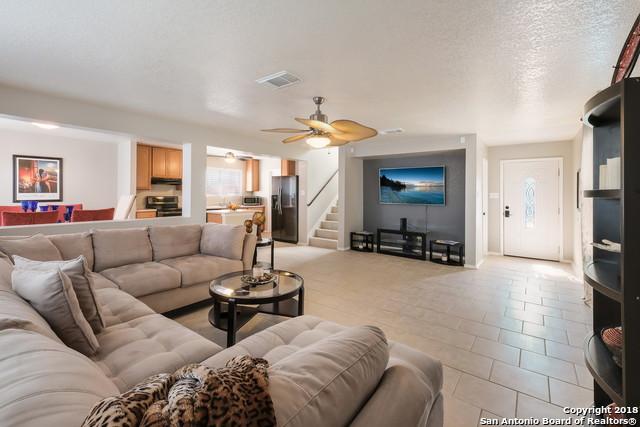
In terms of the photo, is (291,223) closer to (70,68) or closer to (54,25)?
(70,68)

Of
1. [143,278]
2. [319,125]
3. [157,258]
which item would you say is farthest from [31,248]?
[319,125]

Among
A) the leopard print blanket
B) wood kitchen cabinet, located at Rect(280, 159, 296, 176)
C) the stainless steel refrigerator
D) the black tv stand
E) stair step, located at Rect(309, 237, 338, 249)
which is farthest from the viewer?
wood kitchen cabinet, located at Rect(280, 159, 296, 176)

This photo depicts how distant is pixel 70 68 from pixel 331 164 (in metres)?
6.00

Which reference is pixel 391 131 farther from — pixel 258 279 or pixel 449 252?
pixel 258 279

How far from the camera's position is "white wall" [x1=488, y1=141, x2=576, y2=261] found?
5.57 metres

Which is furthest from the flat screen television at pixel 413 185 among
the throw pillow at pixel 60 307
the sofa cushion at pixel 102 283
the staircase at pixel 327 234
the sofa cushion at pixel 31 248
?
the throw pillow at pixel 60 307

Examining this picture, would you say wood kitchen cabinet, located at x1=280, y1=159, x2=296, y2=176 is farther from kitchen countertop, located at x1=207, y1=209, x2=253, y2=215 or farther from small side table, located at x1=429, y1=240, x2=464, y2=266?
small side table, located at x1=429, y1=240, x2=464, y2=266

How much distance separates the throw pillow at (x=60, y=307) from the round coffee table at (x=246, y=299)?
3.05 ft

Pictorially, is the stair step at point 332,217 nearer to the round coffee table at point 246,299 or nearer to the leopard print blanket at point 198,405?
the round coffee table at point 246,299

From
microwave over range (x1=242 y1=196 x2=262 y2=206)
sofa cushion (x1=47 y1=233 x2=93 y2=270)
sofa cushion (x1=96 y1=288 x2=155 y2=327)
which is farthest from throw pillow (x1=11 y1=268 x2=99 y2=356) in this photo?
microwave over range (x1=242 y1=196 x2=262 y2=206)

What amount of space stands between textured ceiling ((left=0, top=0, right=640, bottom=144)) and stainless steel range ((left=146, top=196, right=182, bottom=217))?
3.41 metres

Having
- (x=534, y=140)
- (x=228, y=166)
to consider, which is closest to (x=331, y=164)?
(x=228, y=166)

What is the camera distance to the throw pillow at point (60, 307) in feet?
4.37

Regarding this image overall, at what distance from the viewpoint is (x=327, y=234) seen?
739cm
